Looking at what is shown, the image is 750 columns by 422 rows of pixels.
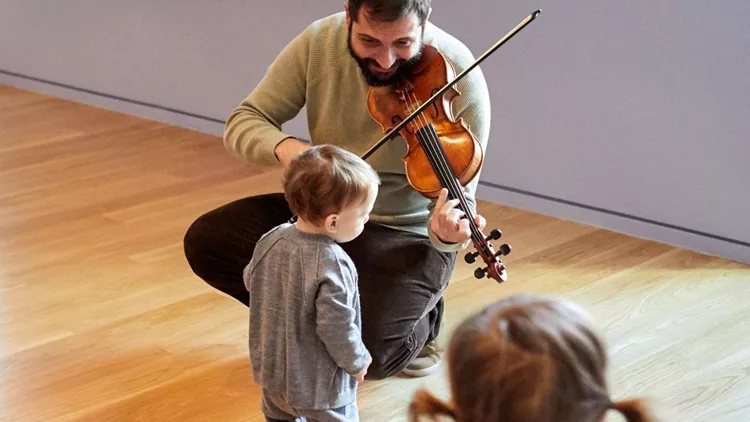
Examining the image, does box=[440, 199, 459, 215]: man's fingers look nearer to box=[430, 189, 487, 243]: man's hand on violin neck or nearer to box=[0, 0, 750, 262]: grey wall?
box=[430, 189, 487, 243]: man's hand on violin neck

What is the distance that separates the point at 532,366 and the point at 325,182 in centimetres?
84

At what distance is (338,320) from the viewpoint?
178cm

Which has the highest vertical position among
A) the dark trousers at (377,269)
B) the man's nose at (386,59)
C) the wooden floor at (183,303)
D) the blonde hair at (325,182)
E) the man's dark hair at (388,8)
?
the man's dark hair at (388,8)

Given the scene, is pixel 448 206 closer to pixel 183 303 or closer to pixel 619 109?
pixel 183 303

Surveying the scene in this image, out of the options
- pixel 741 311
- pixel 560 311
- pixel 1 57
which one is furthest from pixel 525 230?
pixel 1 57

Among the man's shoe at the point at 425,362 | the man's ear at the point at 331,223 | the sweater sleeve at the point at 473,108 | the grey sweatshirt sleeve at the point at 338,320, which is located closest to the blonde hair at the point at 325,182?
the man's ear at the point at 331,223

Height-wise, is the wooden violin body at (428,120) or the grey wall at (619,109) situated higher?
the wooden violin body at (428,120)

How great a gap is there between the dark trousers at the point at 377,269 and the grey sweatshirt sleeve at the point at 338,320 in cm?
30

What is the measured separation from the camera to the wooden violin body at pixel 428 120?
2076 millimetres

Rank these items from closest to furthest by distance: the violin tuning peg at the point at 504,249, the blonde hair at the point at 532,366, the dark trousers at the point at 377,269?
the blonde hair at the point at 532,366 < the violin tuning peg at the point at 504,249 < the dark trousers at the point at 377,269

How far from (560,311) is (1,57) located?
16.9ft

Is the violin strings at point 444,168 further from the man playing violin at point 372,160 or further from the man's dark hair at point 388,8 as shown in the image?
the man's dark hair at point 388,8

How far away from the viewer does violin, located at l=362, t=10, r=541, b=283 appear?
2.04 meters

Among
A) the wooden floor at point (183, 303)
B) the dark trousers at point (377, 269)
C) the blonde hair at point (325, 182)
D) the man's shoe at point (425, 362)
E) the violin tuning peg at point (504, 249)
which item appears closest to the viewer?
the blonde hair at point (325, 182)
